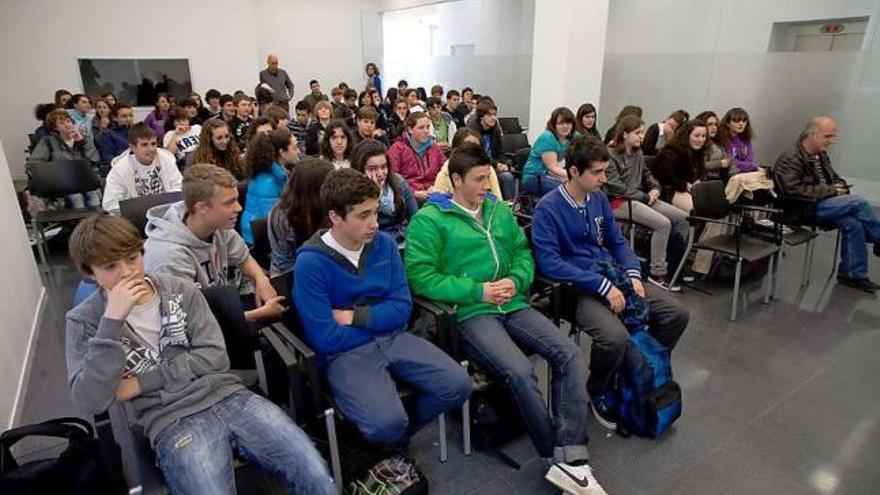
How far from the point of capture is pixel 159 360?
157cm

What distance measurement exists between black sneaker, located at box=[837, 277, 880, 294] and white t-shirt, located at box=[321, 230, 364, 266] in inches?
158

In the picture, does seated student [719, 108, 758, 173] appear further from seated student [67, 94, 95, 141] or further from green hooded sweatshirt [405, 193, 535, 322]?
seated student [67, 94, 95, 141]

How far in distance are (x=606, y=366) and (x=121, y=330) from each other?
6.02 feet

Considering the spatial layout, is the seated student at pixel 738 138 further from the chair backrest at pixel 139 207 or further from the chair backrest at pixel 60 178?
the chair backrest at pixel 60 178

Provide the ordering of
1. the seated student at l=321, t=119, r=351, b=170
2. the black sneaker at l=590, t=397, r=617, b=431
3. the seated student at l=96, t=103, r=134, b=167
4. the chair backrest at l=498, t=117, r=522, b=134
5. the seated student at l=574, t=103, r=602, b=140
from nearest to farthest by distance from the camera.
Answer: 1. the black sneaker at l=590, t=397, r=617, b=431
2. the seated student at l=321, t=119, r=351, b=170
3. the seated student at l=574, t=103, r=602, b=140
4. the seated student at l=96, t=103, r=134, b=167
5. the chair backrest at l=498, t=117, r=522, b=134

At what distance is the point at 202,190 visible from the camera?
1.91 meters

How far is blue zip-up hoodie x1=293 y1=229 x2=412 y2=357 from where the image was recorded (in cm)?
184

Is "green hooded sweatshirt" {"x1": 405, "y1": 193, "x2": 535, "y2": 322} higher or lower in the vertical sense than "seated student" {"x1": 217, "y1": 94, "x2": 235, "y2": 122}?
lower

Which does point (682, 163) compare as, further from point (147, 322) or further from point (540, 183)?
point (147, 322)

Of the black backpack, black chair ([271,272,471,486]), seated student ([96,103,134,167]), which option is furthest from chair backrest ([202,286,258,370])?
seated student ([96,103,134,167])

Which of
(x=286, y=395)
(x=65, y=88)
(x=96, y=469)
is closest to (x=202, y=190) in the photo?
(x=286, y=395)

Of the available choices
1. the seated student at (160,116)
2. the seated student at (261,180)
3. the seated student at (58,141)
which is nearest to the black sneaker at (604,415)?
the seated student at (261,180)

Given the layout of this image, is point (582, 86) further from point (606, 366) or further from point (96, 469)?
point (96, 469)

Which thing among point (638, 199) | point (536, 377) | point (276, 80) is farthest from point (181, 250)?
point (276, 80)
